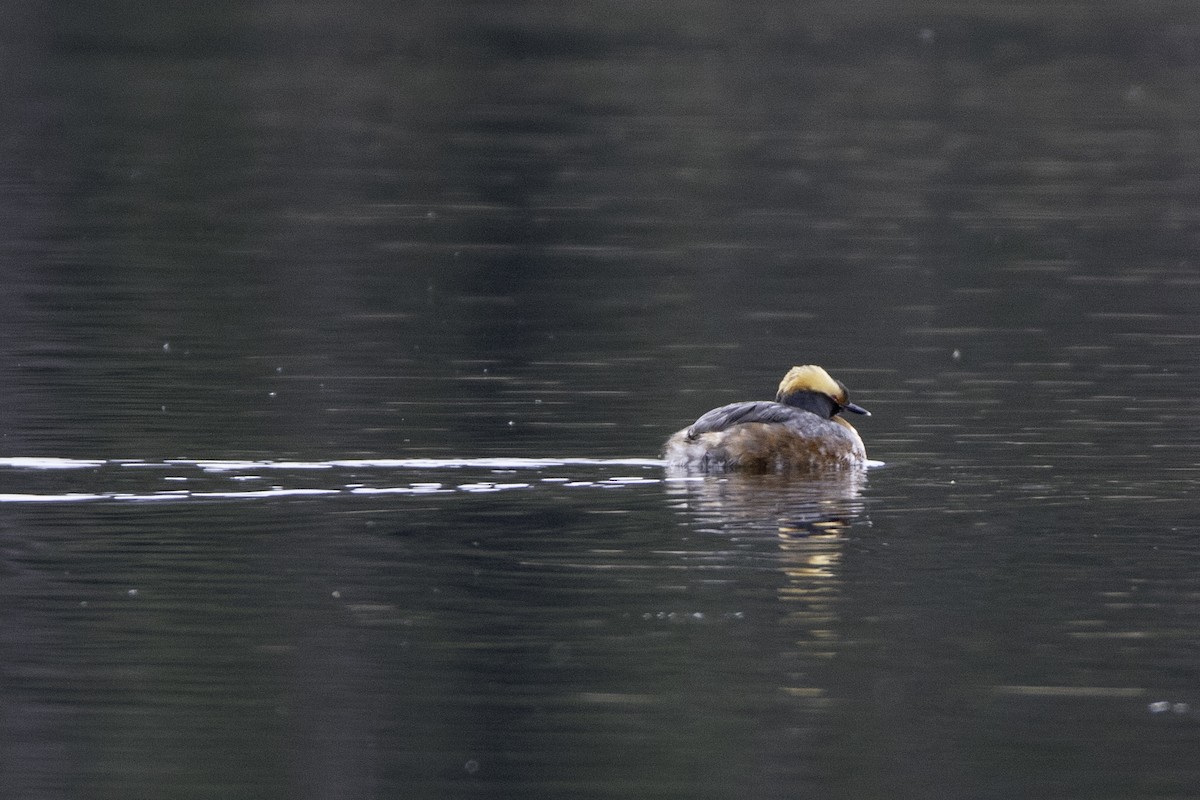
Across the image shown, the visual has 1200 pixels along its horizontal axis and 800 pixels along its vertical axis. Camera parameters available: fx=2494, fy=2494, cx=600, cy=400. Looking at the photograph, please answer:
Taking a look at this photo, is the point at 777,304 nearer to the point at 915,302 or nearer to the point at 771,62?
the point at 915,302

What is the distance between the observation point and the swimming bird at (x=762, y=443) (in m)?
14.8

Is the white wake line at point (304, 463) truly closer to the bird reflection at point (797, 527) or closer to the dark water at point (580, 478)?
the dark water at point (580, 478)

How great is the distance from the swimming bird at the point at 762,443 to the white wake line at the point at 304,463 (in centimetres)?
30

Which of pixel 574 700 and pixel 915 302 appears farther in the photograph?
pixel 915 302

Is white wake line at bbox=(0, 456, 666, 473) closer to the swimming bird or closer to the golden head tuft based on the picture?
the swimming bird

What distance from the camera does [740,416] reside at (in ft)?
49.2

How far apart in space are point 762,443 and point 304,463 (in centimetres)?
273

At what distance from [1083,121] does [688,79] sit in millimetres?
9763

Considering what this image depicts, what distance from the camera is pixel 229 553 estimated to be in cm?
1225

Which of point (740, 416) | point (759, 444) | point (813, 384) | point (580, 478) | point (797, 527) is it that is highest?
point (813, 384)

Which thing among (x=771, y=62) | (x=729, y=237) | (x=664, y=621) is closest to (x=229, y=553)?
(x=664, y=621)

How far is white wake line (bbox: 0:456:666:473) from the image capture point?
47.0 feet

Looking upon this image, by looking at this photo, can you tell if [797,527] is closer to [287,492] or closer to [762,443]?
[762,443]

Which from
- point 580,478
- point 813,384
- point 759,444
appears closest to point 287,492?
point 580,478
